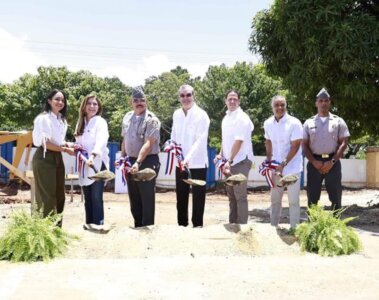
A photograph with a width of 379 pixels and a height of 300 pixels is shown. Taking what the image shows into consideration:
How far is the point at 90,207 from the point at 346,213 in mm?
6592

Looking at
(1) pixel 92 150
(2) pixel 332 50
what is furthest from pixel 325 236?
(2) pixel 332 50

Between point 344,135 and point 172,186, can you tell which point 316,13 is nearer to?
point 344,135

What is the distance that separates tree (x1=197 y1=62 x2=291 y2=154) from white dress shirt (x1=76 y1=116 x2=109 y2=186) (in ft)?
57.4

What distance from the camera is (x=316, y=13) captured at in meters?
9.02

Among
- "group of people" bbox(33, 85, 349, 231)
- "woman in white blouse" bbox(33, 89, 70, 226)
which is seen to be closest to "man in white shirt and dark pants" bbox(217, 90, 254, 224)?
"group of people" bbox(33, 85, 349, 231)

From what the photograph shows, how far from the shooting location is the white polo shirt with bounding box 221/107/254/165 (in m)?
6.03

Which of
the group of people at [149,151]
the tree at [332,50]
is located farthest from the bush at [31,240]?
the tree at [332,50]

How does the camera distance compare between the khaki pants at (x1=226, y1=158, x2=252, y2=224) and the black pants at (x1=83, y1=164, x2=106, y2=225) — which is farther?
the khaki pants at (x1=226, y1=158, x2=252, y2=224)

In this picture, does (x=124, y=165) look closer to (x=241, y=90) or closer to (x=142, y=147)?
(x=142, y=147)

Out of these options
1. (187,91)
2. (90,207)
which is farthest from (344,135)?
(90,207)

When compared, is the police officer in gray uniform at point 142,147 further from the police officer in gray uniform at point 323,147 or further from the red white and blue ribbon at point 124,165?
the police officer in gray uniform at point 323,147

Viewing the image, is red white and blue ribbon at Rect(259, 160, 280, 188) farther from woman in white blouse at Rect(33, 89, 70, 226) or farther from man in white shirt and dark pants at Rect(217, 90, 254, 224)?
woman in white blouse at Rect(33, 89, 70, 226)

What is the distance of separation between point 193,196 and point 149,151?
722mm

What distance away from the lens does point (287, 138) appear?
20.6 feet
